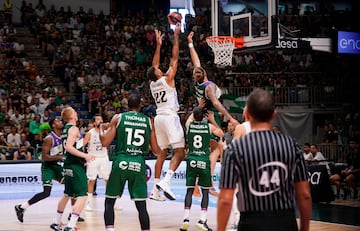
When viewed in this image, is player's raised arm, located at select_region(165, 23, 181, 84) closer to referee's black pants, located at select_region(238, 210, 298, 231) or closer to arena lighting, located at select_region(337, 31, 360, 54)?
referee's black pants, located at select_region(238, 210, 298, 231)

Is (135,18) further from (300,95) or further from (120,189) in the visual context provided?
(120,189)

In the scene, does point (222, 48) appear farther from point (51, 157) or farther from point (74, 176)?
point (74, 176)

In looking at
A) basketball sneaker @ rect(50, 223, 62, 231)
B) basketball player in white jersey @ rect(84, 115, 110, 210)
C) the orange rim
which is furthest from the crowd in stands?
basketball sneaker @ rect(50, 223, 62, 231)

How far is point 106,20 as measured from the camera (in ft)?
82.1

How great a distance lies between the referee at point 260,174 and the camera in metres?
4.13

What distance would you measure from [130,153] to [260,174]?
392cm

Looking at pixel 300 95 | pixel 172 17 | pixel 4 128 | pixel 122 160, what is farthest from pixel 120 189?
pixel 300 95

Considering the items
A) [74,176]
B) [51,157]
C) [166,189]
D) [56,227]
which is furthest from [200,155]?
[56,227]

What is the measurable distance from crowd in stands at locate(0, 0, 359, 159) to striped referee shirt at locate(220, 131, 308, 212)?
13661mm

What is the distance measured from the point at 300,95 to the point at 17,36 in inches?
399

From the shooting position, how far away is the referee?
4129mm

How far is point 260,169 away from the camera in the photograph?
4.13 meters

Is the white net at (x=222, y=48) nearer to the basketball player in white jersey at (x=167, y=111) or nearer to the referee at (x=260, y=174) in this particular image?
the basketball player in white jersey at (x=167, y=111)

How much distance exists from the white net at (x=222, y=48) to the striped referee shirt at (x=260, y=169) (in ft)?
27.1
